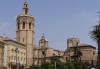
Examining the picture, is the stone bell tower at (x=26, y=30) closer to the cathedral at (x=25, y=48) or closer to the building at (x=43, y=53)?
the cathedral at (x=25, y=48)

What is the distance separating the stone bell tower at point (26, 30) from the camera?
110 meters

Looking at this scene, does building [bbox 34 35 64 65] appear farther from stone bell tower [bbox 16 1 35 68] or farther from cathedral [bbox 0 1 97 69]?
stone bell tower [bbox 16 1 35 68]

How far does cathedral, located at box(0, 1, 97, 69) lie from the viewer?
3677 inches

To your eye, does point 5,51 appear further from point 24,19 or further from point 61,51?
point 61,51

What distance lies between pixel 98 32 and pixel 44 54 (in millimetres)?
105596

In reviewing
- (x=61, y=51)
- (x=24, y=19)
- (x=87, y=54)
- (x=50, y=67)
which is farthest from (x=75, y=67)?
(x=61, y=51)

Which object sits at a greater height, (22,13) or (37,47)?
(22,13)

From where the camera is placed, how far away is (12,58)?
3812 inches

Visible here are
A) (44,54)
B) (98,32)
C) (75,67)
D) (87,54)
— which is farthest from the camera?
(44,54)

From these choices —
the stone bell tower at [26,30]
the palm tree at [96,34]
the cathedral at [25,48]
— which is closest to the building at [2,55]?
the cathedral at [25,48]

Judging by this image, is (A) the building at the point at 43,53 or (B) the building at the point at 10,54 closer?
(B) the building at the point at 10,54

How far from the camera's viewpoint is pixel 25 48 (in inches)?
4306

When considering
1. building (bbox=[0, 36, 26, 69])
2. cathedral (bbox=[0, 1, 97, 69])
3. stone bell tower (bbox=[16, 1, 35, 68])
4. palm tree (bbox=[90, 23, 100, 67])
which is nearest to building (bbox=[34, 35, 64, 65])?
cathedral (bbox=[0, 1, 97, 69])

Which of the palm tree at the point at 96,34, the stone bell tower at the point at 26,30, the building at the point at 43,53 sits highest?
the stone bell tower at the point at 26,30
